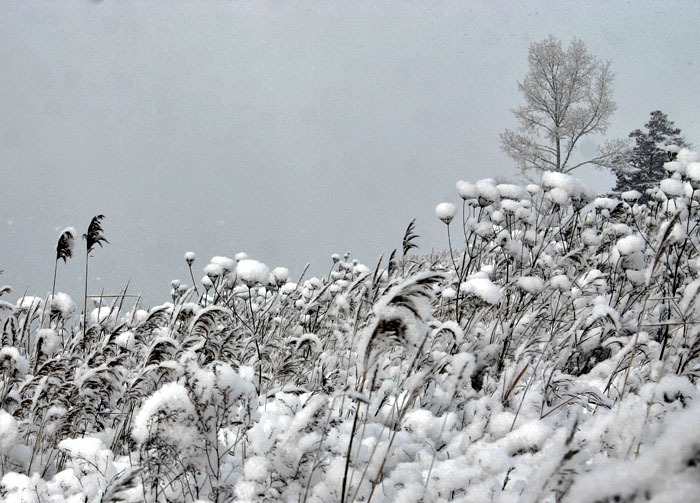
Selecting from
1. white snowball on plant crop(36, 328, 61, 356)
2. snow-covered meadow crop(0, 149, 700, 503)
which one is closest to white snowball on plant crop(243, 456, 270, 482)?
snow-covered meadow crop(0, 149, 700, 503)

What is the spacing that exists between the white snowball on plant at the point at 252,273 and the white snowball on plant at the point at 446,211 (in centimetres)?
146

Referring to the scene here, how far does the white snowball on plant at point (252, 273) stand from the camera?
2629mm

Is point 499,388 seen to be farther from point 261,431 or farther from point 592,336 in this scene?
point 261,431

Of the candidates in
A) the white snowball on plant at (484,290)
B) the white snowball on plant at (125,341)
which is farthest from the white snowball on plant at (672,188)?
the white snowball on plant at (125,341)

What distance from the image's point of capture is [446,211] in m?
3.41

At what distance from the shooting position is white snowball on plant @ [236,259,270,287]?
104 inches

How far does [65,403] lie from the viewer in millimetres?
2189

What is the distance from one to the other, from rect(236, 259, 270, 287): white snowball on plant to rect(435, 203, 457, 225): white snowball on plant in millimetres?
1463

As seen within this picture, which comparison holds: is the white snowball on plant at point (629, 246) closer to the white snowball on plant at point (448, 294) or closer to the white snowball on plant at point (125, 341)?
the white snowball on plant at point (448, 294)

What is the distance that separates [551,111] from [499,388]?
20.1m

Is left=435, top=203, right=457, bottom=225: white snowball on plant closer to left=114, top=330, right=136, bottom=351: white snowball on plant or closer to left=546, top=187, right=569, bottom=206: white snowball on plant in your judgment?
left=546, top=187, right=569, bottom=206: white snowball on plant

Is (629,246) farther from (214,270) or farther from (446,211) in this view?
(214,270)

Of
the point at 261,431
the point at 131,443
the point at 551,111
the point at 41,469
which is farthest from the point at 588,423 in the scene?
the point at 551,111

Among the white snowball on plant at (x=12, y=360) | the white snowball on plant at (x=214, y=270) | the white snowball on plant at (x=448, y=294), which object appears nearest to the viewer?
the white snowball on plant at (x=12, y=360)
